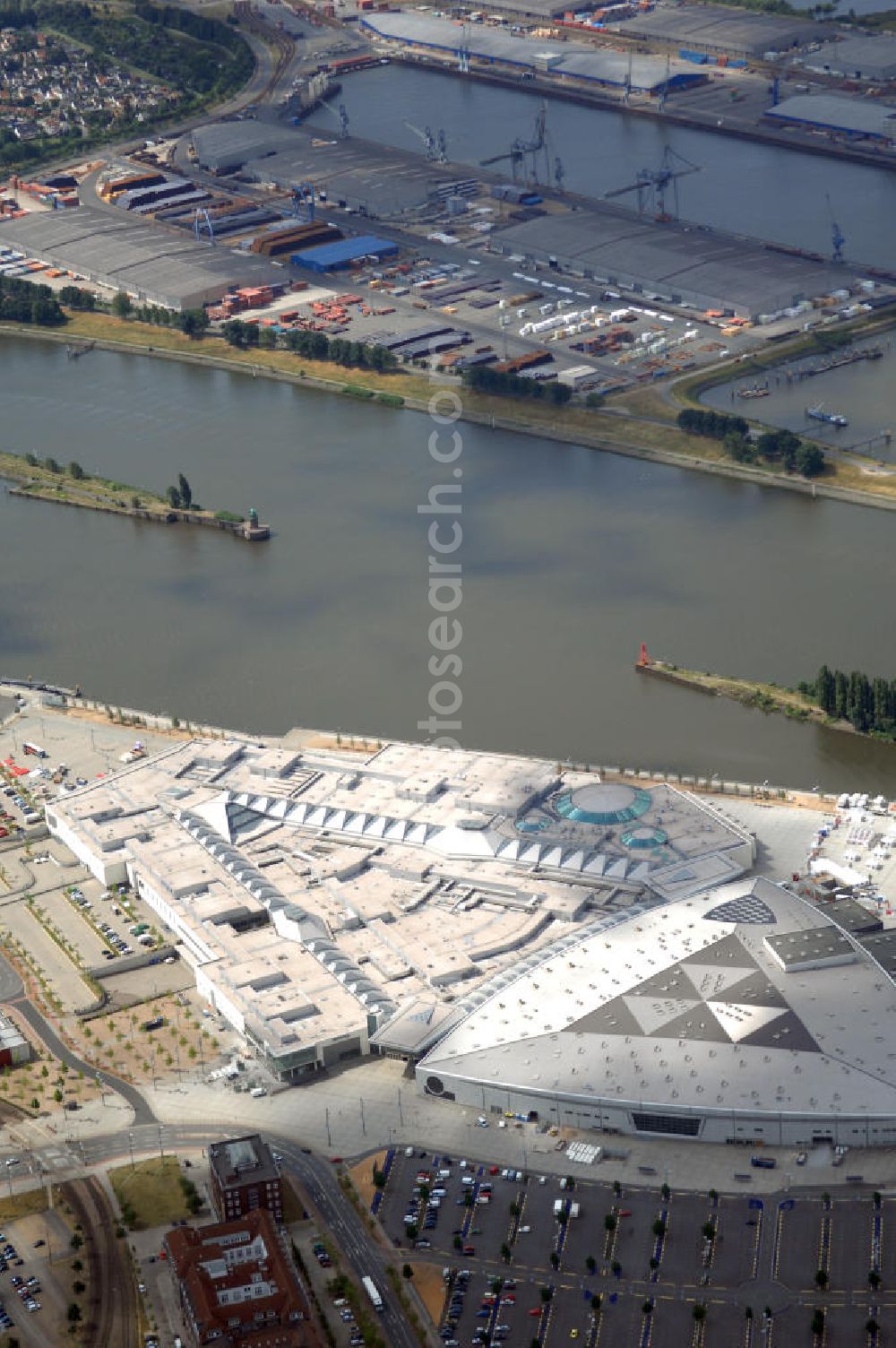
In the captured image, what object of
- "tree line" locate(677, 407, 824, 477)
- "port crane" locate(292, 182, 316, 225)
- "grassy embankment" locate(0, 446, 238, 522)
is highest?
"tree line" locate(677, 407, 824, 477)

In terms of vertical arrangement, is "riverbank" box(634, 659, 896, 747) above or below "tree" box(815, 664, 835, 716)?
below

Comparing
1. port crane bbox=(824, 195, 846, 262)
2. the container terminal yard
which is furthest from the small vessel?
port crane bbox=(824, 195, 846, 262)

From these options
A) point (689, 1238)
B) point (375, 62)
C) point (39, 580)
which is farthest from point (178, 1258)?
point (375, 62)

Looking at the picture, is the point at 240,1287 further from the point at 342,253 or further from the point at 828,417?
the point at 342,253

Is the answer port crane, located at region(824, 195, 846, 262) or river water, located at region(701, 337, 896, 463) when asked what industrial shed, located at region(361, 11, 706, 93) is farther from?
river water, located at region(701, 337, 896, 463)

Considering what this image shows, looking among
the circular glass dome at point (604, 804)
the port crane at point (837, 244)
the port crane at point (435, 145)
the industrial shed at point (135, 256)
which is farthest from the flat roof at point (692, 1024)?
the port crane at point (435, 145)

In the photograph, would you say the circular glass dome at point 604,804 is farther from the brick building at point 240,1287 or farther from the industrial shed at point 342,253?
the industrial shed at point 342,253
